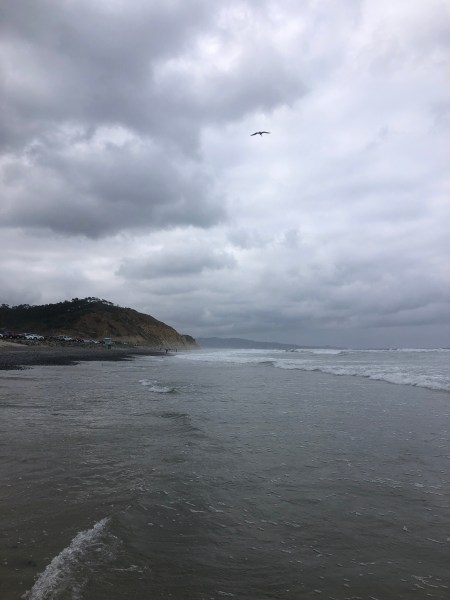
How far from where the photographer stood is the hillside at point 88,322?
126m

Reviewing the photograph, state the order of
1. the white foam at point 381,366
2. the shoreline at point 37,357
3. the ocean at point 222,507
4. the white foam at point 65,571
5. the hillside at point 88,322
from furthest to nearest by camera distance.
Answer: the hillside at point 88,322 < the shoreline at point 37,357 < the white foam at point 381,366 < the ocean at point 222,507 < the white foam at point 65,571

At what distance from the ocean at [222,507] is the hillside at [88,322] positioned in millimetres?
113447

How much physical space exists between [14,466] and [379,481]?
696cm

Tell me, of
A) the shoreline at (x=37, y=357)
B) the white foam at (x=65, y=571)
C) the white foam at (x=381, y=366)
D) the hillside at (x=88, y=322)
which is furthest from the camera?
the hillside at (x=88, y=322)

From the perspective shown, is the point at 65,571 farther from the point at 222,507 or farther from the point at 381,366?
the point at 381,366

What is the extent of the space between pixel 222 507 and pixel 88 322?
127 m

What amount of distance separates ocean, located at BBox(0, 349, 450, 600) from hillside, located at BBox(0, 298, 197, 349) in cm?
11345

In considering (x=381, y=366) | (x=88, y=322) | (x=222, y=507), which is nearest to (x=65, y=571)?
(x=222, y=507)

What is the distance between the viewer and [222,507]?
670 cm

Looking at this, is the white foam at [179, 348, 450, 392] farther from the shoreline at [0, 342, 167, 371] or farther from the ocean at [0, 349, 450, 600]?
the shoreline at [0, 342, 167, 371]

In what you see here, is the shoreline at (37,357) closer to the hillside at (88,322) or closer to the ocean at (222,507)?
the ocean at (222,507)

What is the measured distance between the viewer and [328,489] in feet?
24.8

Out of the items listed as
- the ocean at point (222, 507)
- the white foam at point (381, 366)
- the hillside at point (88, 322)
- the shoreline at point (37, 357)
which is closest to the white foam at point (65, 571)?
the ocean at point (222, 507)

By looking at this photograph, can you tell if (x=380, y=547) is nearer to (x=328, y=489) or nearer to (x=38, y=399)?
(x=328, y=489)
